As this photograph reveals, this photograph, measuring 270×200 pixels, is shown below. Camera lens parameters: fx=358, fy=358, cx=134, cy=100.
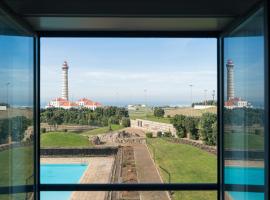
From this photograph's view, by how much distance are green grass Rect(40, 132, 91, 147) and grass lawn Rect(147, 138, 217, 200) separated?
745 millimetres

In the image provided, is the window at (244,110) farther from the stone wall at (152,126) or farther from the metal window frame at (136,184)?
the stone wall at (152,126)

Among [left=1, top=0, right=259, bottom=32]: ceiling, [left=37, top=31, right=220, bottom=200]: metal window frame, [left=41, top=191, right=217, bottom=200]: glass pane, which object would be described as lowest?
[left=41, top=191, right=217, bottom=200]: glass pane

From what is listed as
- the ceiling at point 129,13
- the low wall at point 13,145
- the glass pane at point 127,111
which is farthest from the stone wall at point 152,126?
the low wall at point 13,145

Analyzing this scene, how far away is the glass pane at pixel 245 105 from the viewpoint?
2656mm

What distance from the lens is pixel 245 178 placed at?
10.2 ft

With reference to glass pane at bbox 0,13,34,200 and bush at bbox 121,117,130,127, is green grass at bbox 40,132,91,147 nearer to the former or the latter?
glass pane at bbox 0,13,34,200

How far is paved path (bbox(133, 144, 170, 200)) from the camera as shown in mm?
3895

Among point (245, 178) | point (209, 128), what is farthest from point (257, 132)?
point (209, 128)

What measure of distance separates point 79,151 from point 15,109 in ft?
3.44

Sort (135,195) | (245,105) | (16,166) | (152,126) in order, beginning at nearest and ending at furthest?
1. (245,105)
2. (16,166)
3. (135,195)
4. (152,126)

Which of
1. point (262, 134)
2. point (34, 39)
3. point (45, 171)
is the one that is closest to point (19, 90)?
point (34, 39)

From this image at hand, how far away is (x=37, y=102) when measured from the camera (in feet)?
12.6

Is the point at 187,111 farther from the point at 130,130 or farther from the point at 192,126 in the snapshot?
the point at 130,130

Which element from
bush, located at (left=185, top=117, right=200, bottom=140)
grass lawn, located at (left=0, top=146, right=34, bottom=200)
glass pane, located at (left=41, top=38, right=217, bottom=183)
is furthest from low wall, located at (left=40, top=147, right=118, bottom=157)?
bush, located at (left=185, top=117, right=200, bottom=140)
